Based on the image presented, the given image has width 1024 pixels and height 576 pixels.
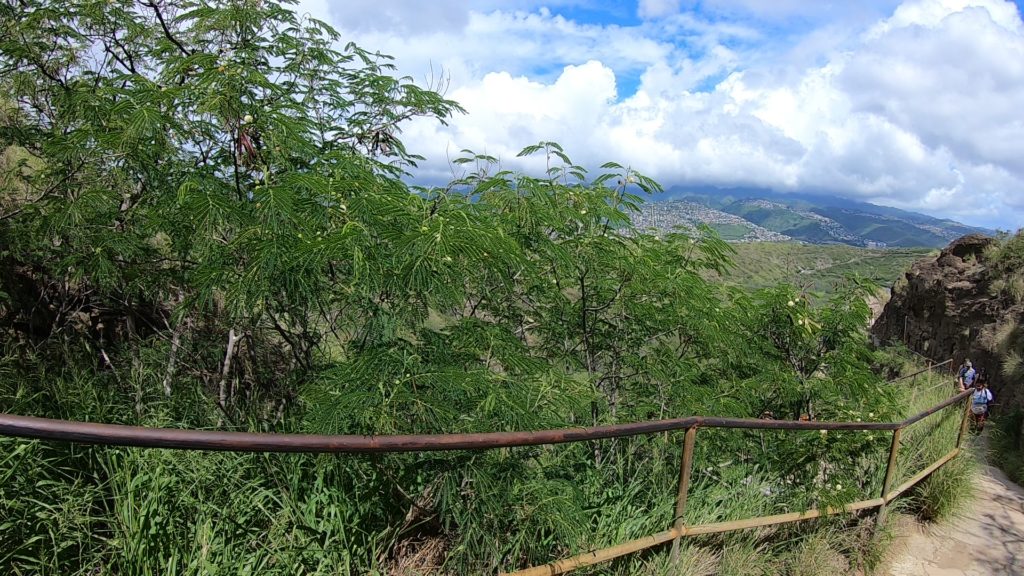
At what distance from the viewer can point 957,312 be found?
17.9 m

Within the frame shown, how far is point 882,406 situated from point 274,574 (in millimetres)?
4896

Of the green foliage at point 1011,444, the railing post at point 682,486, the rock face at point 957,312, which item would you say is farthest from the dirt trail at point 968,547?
the rock face at point 957,312

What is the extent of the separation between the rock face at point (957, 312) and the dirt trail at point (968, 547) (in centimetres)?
1047

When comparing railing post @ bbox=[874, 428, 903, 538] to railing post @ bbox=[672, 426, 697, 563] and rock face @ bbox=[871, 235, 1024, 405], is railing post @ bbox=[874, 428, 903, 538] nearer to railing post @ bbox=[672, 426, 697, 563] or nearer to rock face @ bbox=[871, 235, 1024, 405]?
railing post @ bbox=[672, 426, 697, 563]

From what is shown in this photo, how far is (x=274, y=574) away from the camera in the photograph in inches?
88.9

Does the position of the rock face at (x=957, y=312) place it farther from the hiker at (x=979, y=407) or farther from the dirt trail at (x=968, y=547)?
the dirt trail at (x=968, y=547)

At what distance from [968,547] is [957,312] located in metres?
16.8

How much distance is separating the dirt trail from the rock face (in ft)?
34.4

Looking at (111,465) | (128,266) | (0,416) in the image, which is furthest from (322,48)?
(0,416)

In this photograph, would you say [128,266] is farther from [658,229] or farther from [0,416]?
[658,229]

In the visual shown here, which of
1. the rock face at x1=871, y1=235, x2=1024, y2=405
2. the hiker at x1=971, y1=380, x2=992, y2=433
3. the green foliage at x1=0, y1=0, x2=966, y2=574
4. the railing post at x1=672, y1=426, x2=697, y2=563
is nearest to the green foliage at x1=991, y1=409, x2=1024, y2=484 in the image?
the hiker at x1=971, y1=380, x2=992, y2=433

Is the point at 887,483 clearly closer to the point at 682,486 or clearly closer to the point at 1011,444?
the point at 682,486

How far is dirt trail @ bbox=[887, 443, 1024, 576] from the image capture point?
4223mm

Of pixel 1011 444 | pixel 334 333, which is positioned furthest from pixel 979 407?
pixel 334 333
